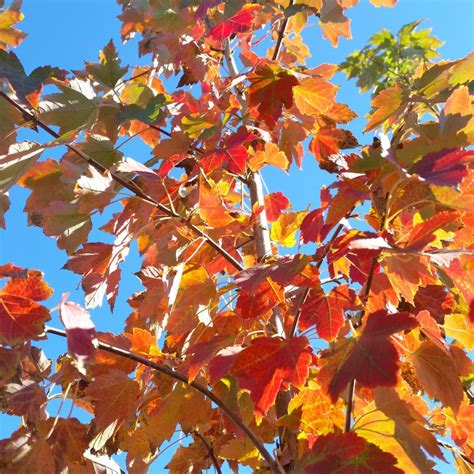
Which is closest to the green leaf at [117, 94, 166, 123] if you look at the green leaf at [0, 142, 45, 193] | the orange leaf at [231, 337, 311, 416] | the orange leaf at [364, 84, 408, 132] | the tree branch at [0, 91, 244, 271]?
the tree branch at [0, 91, 244, 271]

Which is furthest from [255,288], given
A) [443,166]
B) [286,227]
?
[286,227]

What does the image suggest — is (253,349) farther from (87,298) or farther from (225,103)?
(225,103)

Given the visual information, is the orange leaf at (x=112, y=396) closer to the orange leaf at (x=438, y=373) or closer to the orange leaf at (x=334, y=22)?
the orange leaf at (x=438, y=373)

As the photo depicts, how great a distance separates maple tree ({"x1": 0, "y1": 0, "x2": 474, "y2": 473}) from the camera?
87cm

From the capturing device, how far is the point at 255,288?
34.6 inches

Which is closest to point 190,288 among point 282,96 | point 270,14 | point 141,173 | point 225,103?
point 141,173

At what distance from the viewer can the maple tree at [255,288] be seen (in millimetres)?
872

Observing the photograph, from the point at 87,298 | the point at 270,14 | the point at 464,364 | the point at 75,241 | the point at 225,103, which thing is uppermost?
the point at 270,14

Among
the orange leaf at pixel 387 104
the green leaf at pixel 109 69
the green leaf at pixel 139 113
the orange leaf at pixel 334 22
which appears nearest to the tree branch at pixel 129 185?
the green leaf at pixel 139 113

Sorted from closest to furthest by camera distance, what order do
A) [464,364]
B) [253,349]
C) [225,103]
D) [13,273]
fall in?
[13,273]
[253,349]
[464,364]
[225,103]

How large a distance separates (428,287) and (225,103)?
74 cm

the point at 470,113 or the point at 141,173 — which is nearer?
the point at 470,113

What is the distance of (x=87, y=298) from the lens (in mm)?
1261

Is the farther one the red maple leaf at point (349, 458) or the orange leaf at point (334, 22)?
the orange leaf at point (334, 22)
